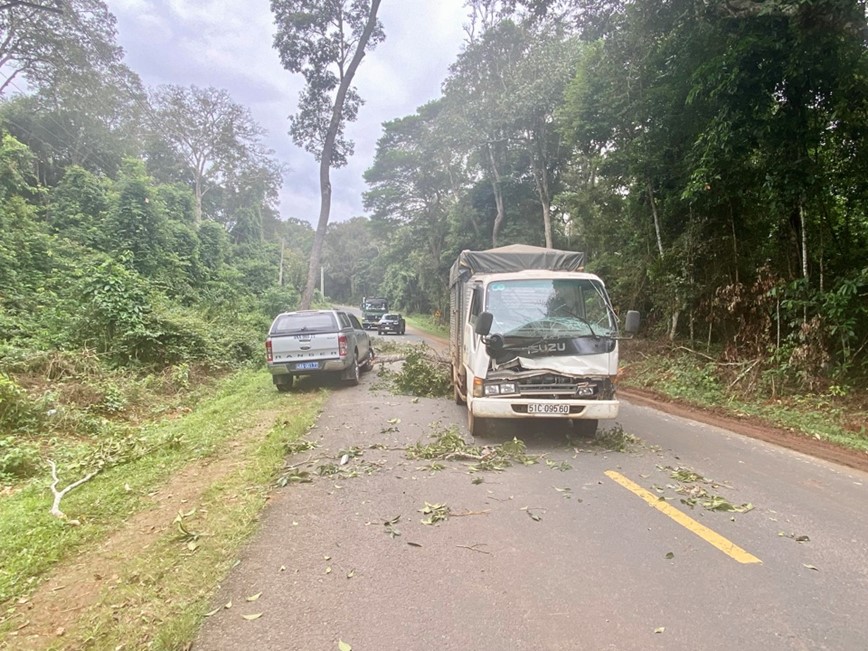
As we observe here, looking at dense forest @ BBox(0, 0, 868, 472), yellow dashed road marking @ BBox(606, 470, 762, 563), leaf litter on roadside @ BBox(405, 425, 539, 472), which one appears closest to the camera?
yellow dashed road marking @ BBox(606, 470, 762, 563)

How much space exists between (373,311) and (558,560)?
32.7 m

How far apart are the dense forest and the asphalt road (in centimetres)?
420

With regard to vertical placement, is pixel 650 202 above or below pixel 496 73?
below

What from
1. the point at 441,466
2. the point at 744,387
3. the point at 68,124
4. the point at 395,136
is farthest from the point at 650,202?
the point at 68,124

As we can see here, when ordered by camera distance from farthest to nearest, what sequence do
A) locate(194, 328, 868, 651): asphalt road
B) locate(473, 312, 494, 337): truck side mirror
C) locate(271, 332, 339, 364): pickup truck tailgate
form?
locate(271, 332, 339, 364): pickup truck tailgate, locate(473, 312, 494, 337): truck side mirror, locate(194, 328, 868, 651): asphalt road

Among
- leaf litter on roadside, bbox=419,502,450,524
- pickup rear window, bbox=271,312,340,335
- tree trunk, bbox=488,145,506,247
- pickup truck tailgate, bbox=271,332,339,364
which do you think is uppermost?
tree trunk, bbox=488,145,506,247

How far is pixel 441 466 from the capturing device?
17.9ft

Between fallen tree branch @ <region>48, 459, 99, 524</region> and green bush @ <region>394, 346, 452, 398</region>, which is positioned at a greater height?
green bush @ <region>394, 346, 452, 398</region>

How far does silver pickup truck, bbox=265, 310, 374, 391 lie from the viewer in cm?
1018

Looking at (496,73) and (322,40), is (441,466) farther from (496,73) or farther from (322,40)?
(496,73)

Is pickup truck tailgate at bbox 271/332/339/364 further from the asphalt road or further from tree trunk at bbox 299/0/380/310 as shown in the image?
tree trunk at bbox 299/0/380/310

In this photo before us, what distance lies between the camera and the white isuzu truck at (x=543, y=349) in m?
6.03

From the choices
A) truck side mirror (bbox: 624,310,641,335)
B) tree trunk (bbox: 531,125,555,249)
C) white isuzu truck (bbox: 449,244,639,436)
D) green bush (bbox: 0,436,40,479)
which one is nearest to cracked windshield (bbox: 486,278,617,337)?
white isuzu truck (bbox: 449,244,639,436)

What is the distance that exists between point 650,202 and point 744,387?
6.49 metres
